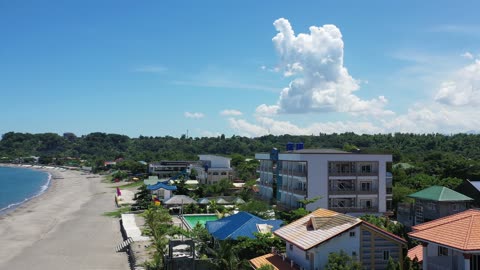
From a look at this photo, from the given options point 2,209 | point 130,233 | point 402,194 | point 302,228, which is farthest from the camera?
point 2,209

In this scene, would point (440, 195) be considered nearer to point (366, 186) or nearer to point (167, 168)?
point (366, 186)

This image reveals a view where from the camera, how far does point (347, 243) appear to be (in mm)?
24953

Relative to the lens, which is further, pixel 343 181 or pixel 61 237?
pixel 61 237

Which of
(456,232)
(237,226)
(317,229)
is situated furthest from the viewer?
(237,226)

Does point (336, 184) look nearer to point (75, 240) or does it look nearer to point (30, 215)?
point (75, 240)

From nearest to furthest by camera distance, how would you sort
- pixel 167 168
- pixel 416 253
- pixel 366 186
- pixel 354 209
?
pixel 416 253, pixel 354 209, pixel 366 186, pixel 167 168

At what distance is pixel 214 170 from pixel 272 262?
7091cm

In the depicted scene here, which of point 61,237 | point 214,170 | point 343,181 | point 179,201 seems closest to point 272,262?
point 343,181

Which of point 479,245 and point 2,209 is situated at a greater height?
point 479,245

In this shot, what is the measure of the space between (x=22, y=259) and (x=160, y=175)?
97.9m

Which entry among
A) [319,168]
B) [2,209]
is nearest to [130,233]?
[319,168]

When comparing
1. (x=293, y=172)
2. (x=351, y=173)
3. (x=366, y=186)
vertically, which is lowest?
(x=366, y=186)

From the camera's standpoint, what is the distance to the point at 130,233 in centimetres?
5084

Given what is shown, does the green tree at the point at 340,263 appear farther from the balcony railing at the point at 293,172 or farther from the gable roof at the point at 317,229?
the balcony railing at the point at 293,172
